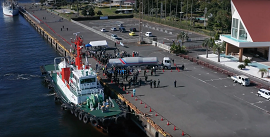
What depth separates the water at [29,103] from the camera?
37.0 meters

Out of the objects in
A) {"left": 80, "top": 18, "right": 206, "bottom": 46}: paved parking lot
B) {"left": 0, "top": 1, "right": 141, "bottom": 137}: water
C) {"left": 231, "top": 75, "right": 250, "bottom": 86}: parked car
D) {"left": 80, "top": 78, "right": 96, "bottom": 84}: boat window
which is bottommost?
{"left": 0, "top": 1, "right": 141, "bottom": 137}: water

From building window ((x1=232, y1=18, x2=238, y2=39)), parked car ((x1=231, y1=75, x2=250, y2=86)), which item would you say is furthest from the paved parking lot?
parked car ((x1=231, y1=75, x2=250, y2=86))

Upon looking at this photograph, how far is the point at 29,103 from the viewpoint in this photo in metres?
45.0

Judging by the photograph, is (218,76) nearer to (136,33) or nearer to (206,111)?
(206,111)

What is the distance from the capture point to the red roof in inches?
2307

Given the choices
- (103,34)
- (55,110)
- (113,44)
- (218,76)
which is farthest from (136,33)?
(55,110)

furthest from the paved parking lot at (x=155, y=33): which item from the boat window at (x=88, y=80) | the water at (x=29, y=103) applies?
the boat window at (x=88, y=80)

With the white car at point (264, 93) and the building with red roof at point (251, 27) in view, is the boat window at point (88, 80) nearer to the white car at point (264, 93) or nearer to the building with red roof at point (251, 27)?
the white car at point (264, 93)

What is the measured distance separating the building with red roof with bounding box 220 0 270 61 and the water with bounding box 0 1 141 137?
34.2 metres

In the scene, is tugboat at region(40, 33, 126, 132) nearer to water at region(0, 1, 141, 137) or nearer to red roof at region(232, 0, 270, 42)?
water at region(0, 1, 141, 137)

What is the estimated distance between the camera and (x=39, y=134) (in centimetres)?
3612

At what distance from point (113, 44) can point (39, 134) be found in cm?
4142

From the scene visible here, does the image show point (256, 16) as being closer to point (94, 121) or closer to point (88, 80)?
point (88, 80)

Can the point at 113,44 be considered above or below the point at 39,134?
above
